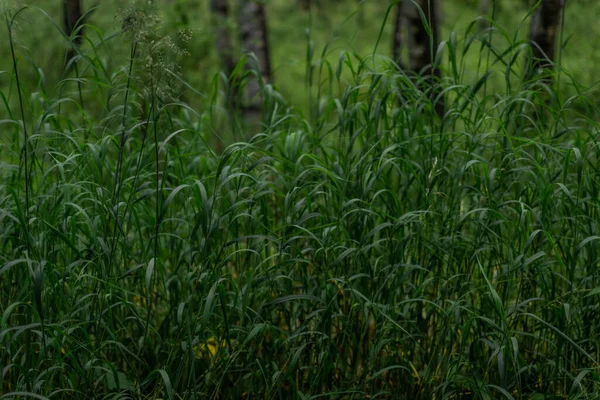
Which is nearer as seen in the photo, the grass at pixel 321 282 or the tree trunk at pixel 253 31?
the grass at pixel 321 282

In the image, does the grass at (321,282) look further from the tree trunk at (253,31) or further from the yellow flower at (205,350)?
the tree trunk at (253,31)

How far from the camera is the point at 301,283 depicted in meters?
3.04

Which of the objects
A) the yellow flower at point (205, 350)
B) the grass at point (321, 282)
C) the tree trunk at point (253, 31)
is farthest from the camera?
the tree trunk at point (253, 31)

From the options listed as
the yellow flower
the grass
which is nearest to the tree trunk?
the grass

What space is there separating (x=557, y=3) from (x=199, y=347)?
4.05m

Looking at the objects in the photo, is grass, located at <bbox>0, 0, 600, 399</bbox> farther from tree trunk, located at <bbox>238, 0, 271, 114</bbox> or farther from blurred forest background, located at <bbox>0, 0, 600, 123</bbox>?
tree trunk, located at <bbox>238, 0, 271, 114</bbox>

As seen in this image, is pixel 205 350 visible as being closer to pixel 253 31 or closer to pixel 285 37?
pixel 253 31

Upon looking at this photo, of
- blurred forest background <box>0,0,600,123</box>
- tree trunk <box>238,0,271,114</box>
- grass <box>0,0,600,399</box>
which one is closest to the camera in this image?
grass <box>0,0,600,399</box>

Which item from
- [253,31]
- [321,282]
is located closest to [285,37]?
[253,31]

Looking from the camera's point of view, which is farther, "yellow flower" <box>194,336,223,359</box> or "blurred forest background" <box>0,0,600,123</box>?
"blurred forest background" <box>0,0,600,123</box>

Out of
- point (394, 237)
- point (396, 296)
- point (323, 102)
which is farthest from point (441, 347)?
point (323, 102)

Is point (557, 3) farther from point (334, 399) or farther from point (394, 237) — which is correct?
point (334, 399)

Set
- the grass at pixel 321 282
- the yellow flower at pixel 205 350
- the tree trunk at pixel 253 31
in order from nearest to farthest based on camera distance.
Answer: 1. the grass at pixel 321 282
2. the yellow flower at pixel 205 350
3. the tree trunk at pixel 253 31

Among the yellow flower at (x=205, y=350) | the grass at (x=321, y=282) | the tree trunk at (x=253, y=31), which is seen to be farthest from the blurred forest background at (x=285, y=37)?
the yellow flower at (x=205, y=350)
